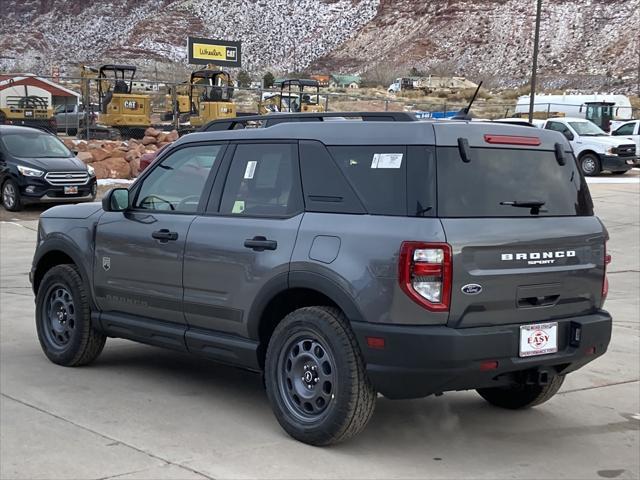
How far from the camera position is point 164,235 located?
260 inches

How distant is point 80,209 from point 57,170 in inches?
484

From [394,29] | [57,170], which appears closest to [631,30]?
[394,29]

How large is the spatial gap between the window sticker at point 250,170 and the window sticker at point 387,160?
1025mm

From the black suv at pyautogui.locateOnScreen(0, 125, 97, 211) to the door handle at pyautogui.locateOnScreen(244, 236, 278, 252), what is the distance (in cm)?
1401

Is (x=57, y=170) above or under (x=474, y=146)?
under

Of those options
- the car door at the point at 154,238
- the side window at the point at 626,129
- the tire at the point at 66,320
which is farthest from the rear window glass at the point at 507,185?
the side window at the point at 626,129

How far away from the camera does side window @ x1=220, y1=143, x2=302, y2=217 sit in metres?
5.97

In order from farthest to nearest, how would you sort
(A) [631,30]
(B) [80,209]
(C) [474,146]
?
(A) [631,30]
(B) [80,209]
(C) [474,146]

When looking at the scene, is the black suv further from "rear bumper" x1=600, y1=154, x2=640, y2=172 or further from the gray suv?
"rear bumper" x1=600, y1=154, x2=640, y2=172

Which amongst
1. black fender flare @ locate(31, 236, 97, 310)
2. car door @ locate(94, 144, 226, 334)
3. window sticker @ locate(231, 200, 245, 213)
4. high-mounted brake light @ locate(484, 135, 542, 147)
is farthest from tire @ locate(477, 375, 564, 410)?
black fender flare @ locate(31, 236, 97, 310)

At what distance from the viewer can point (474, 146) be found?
5.49m

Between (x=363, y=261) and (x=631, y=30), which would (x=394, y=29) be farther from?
(x=363, y=261)

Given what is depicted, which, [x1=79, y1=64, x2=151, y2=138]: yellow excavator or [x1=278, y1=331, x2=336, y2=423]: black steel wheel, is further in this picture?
[x1=79, y1=64, x2=151, y2=138]: yellow excavator

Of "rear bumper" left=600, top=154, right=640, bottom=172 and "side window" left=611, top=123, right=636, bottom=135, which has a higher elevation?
"side window" left=611, top=123, right=636, bottom=135
